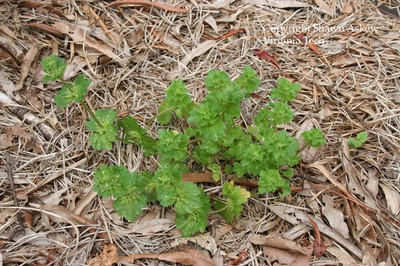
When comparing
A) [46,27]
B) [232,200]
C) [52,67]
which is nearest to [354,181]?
[232,200]

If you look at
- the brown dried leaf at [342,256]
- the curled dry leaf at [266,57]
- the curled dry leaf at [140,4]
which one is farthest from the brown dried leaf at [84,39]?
the brown dried leaf at [342,256]

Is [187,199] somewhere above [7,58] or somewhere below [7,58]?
below

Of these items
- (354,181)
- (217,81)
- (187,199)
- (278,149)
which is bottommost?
(354,181)

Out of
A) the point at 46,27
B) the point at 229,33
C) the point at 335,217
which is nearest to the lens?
the point at 335,217

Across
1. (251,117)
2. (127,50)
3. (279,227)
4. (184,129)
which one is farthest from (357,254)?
(127,50)

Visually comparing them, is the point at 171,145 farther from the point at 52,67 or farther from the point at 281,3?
the point at 281,3

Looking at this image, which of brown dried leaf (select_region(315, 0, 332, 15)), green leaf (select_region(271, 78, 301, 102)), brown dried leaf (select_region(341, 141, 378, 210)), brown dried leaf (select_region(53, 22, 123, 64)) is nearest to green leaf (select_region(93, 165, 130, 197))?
green leaf (select_region(271, 78, 301, 102))

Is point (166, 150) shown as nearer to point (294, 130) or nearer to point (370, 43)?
point (294, 130)
